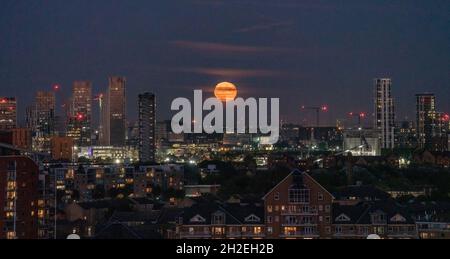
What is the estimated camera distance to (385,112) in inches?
932

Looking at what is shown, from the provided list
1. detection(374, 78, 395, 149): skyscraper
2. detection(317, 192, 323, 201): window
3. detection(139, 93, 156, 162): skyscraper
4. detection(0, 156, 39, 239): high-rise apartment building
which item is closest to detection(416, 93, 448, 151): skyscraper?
detection(374, 78, 395, 149): skyscraper

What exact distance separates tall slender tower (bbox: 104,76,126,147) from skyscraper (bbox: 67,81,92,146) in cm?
73

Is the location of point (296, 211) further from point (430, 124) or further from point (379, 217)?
point (430, 124)

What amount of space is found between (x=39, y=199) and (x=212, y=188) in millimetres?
4976

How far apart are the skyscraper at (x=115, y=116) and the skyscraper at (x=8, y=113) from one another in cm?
502

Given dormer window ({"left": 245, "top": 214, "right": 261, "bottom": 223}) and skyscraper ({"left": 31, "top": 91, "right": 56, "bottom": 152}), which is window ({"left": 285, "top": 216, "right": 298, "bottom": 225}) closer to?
dormer window ({"left": 245, "top": 214, "right": 261, "bottom": 223})

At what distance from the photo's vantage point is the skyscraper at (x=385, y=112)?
22344 millimetres

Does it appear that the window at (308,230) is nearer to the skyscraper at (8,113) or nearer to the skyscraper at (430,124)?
the skyscraper at (8,113)

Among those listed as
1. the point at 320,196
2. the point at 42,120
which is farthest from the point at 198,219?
the point at 42,120

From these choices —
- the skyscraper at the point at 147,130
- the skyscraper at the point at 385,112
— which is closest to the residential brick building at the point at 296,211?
the skyscraper at the point at 385,112

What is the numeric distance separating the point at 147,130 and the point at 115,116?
165cm

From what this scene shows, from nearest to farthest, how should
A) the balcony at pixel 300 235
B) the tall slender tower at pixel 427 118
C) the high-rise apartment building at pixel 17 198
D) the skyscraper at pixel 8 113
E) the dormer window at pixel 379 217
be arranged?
the high-rise apartment building at pixel 17 198, the dormer window at pixel 379 217, the balcony at pixel 300 235, the skyscraper at pixel 8 113, the tall slender tower at pixel 427 118

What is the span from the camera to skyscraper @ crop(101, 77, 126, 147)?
22562 mm
